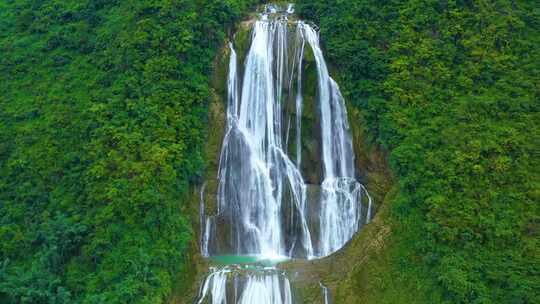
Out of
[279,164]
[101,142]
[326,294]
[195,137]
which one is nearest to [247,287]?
[326,294]

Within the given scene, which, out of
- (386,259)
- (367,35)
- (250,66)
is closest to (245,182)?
(250,66)

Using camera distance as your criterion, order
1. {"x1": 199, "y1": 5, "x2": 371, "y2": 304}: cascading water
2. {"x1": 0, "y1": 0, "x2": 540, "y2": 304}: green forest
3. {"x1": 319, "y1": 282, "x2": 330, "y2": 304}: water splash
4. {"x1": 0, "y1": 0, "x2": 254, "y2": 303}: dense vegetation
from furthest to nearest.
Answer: {"x1": 199, "y1": 5, "x2": 371, "y2": 304}: cascading water → {"x1": 319, "y1": 282, "x2": 330, "y2": 304}: water splash → {"x1": 0, "y1": 0, "x2": 254, "y2": 303}: dense vegetation → {"x1": 0, "y1": 0, "x2": 540, "y2": 304}: green forest

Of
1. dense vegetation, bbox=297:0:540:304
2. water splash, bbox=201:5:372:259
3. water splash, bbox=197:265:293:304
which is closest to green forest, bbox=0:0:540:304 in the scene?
dense vegetation, bbox=297:0:540:304

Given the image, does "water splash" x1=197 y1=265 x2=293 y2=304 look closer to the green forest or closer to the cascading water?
the green forest

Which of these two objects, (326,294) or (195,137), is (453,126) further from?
(195,137)

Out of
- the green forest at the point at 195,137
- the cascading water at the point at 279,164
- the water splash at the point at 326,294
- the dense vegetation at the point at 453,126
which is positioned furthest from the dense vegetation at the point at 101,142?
the dense vegetation at the point at 453,126

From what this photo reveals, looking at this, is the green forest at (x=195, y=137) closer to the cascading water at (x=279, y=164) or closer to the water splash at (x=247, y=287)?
the water splash at (x=247, y=287)
